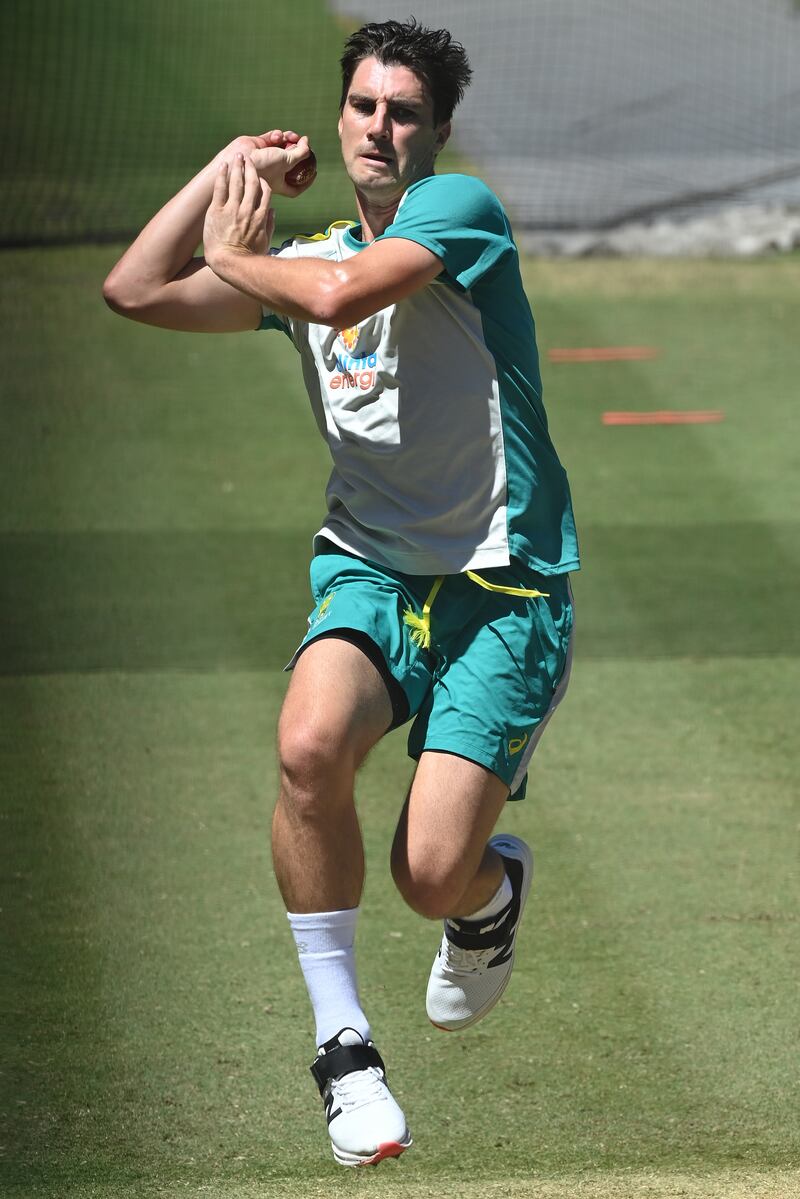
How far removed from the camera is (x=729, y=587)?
28.7ft

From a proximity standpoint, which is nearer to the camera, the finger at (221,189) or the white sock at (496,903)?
the finger at (221,189)

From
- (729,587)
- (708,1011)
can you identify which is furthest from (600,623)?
(708,1011)

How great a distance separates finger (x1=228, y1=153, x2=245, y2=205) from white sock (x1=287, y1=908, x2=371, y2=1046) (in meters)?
1.73

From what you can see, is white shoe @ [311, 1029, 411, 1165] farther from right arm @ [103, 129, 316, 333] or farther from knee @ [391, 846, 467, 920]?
right arm @ [103, 129, 316, 333]

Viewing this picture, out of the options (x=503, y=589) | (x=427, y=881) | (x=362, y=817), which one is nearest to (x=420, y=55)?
(x=503, y=589)

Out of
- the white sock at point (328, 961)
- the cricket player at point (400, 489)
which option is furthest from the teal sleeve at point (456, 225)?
the white sock at point (328, 961)

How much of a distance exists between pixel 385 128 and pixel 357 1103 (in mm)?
2281

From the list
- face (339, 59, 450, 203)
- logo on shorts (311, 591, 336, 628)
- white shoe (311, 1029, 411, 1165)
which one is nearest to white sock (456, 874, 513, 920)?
white shoe (311, 1029, 411, 1165)

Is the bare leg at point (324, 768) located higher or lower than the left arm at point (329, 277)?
lower

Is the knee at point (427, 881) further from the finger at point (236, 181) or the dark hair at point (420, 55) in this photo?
the dark hair at point (420, 55)

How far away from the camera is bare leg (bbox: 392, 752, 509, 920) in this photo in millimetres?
4238

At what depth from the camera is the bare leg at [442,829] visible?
13.9 ft

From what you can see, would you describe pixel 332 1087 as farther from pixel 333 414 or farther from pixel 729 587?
pixel 729 587

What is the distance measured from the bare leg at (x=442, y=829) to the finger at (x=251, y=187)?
1.41 m
